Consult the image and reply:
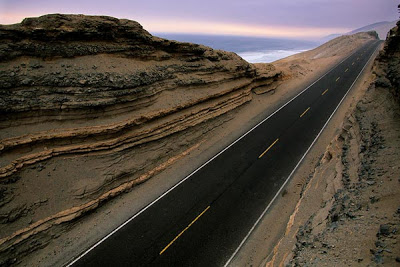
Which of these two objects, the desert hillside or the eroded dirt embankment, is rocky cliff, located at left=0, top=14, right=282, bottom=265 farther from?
the eroded dirt embankment

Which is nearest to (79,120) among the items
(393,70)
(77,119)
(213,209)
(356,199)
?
(77,119)

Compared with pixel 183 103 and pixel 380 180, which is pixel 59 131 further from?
pixel 380 180

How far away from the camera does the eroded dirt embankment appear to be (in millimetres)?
6547

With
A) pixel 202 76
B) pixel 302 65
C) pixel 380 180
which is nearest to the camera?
pixel 380 180

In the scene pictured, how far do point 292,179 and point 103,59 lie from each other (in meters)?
14.4

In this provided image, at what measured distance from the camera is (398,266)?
527cm

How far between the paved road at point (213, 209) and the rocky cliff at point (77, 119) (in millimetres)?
2658

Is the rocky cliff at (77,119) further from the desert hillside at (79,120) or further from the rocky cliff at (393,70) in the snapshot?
the rocky cliff at (393,70)

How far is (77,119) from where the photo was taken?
1322cm

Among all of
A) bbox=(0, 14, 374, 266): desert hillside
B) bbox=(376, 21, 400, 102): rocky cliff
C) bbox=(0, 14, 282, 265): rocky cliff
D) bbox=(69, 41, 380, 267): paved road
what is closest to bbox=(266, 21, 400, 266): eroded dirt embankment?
bbox=(376, 21, 400, 102): rocky cliff

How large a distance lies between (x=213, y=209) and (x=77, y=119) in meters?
9.09

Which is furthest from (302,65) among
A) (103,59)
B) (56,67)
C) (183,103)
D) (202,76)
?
(56,67)

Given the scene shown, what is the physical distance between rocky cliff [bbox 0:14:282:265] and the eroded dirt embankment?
915cm

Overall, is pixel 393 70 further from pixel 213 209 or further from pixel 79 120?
pixel 79 120
